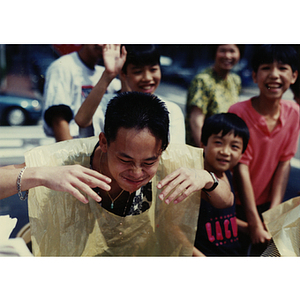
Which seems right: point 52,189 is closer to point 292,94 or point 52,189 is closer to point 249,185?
point 249,185

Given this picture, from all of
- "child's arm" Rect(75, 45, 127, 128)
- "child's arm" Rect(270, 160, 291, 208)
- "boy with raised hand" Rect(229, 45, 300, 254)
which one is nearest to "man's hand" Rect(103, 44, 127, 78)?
"child's arm" Rect(75, 45, 127, 128)

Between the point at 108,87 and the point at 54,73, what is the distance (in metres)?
0.34

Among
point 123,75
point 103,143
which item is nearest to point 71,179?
point 103,143

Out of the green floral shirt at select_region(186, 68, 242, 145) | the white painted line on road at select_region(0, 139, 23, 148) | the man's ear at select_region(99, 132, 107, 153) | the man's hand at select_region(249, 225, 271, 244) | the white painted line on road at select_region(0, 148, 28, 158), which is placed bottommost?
the man's hand at select_region(249, 225, 271, 244)

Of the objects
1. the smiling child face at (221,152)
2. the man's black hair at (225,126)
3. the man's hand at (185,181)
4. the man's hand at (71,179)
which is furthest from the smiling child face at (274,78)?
the man's hand at (71,179)

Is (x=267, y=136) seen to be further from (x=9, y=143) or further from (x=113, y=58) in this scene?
(x=9, y=143)

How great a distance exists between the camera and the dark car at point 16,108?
1.81m

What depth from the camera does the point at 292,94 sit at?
1996 mm

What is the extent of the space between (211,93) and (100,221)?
3.61 feet

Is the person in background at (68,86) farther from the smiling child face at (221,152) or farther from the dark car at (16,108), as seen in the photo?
the smiling child face at (221,152)

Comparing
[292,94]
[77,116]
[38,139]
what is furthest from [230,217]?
[38,139]

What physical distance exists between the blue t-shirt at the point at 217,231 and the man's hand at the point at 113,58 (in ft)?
3.29

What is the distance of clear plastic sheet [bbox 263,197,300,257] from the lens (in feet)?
6.22

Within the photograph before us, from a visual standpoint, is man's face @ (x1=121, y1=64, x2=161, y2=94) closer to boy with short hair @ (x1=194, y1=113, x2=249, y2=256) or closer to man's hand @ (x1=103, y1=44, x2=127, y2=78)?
man's hand @ (x1=103, y1=44, x2=127, y2=78)
